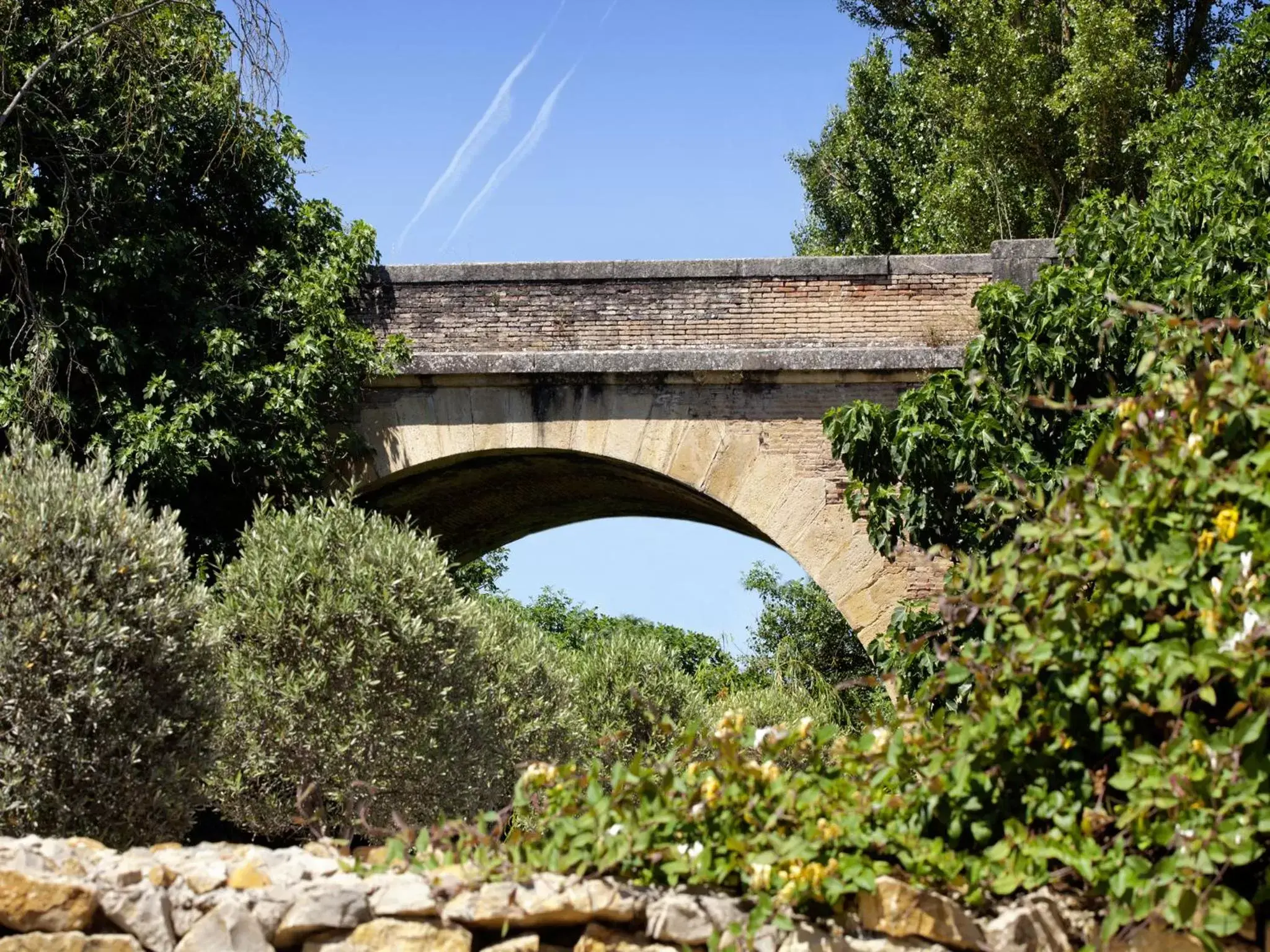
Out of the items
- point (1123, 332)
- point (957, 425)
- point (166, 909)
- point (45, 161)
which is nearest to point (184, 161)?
point (45, 161)

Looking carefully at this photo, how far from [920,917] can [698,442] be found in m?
7.55

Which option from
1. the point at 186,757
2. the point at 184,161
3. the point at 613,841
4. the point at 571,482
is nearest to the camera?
the point at 613,841

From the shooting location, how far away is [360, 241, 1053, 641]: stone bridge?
10680mm

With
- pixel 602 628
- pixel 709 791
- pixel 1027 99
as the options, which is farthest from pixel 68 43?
pixel 602 628

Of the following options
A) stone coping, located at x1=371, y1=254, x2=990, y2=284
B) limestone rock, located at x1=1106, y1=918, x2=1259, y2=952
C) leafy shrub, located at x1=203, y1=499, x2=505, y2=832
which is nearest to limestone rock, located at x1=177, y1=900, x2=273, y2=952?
A: limestone rock, located at x1=1106, y1=918, x2=1259, y2=952

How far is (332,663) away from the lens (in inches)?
357

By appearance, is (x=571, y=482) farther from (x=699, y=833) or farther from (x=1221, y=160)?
(x=699, y=833)

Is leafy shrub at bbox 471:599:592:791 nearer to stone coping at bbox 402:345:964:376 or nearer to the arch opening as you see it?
the arch opening

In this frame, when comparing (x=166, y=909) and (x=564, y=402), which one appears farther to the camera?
(x=564, y=402)

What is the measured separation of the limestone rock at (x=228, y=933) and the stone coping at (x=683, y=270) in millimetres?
7932

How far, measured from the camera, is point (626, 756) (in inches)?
526

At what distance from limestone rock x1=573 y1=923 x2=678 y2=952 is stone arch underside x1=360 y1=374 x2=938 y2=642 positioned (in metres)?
7.11

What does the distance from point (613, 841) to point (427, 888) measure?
1.63 feet

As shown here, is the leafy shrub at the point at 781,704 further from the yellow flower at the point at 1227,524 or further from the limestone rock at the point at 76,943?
the yellow flower at the point at 1227,524
